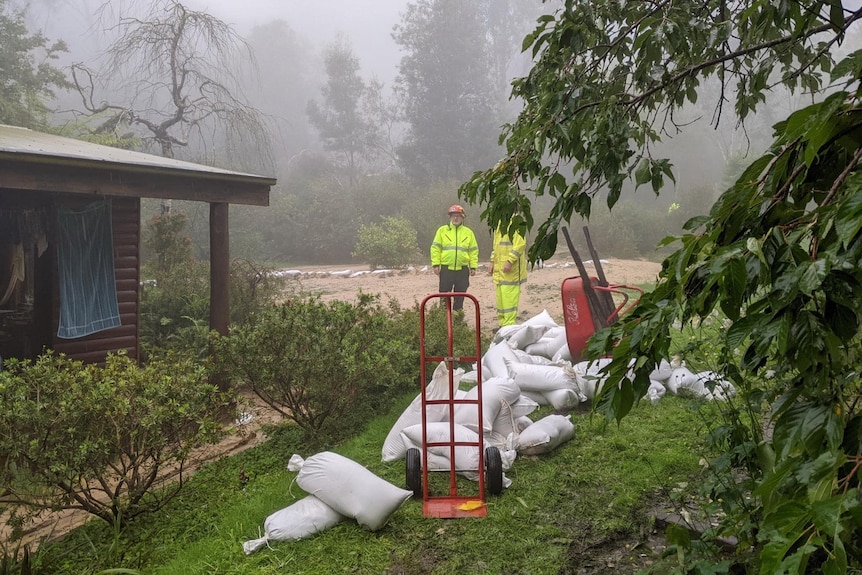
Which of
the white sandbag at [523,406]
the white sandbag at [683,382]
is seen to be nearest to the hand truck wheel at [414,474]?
the white sandbag at [523,406]

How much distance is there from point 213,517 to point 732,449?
326 cm

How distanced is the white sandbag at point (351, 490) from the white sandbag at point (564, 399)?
89.7 inches

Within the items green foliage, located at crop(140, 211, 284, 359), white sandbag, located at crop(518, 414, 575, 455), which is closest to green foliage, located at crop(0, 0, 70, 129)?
green foliage, located at crop(140, 211, 284, 359)

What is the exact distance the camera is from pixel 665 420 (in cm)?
523

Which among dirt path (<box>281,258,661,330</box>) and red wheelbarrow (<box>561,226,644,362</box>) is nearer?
red wheelbarrow (<box>561,226,644,362</box>)

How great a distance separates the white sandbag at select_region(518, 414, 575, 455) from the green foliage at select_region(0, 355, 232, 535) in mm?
2209

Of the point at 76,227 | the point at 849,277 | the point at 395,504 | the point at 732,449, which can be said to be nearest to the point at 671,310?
the point at 849,277

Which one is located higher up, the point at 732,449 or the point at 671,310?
the point at 671,310

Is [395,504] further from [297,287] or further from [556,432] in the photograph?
[297,287]

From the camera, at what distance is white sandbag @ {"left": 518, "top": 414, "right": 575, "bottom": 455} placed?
4.62m

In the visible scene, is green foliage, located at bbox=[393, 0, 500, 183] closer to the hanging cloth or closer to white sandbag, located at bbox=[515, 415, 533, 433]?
the hanging cloth

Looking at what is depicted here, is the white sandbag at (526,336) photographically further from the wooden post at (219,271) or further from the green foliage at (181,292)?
the green foliage at (181,292)

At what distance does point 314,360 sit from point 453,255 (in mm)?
4471

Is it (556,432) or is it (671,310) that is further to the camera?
(556,432)
